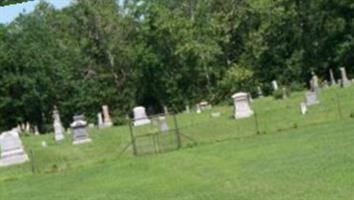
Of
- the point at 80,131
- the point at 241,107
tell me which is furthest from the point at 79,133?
the point at 241,107

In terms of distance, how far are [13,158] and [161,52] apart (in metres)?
39.7

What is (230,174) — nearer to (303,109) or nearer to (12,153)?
(303,109)

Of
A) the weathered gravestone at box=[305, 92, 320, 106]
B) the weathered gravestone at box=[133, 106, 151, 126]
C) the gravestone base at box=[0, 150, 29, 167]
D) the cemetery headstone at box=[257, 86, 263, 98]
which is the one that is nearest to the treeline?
the cemetery headstone at box=[257, 86, 263, 98]

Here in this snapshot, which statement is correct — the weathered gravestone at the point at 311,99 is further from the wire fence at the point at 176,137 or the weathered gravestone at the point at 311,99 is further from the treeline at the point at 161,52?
the treeline at the point at 161,52

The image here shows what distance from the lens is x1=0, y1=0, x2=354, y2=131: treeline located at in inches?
2653

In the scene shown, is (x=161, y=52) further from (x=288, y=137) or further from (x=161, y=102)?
(x=288, y=137)

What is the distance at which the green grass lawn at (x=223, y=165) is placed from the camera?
15273 millimetres

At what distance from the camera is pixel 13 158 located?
109ft

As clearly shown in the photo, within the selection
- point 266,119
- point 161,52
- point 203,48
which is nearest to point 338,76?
point 203,48

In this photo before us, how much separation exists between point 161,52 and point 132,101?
5376mm


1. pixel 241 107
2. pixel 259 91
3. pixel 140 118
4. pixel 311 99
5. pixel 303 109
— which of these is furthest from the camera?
pixel 259 91

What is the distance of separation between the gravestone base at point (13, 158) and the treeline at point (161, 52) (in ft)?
112

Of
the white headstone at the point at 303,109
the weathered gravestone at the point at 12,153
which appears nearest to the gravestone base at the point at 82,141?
the weathered gravestone at the point at 12,153

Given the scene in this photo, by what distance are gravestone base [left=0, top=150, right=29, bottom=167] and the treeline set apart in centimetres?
3404
